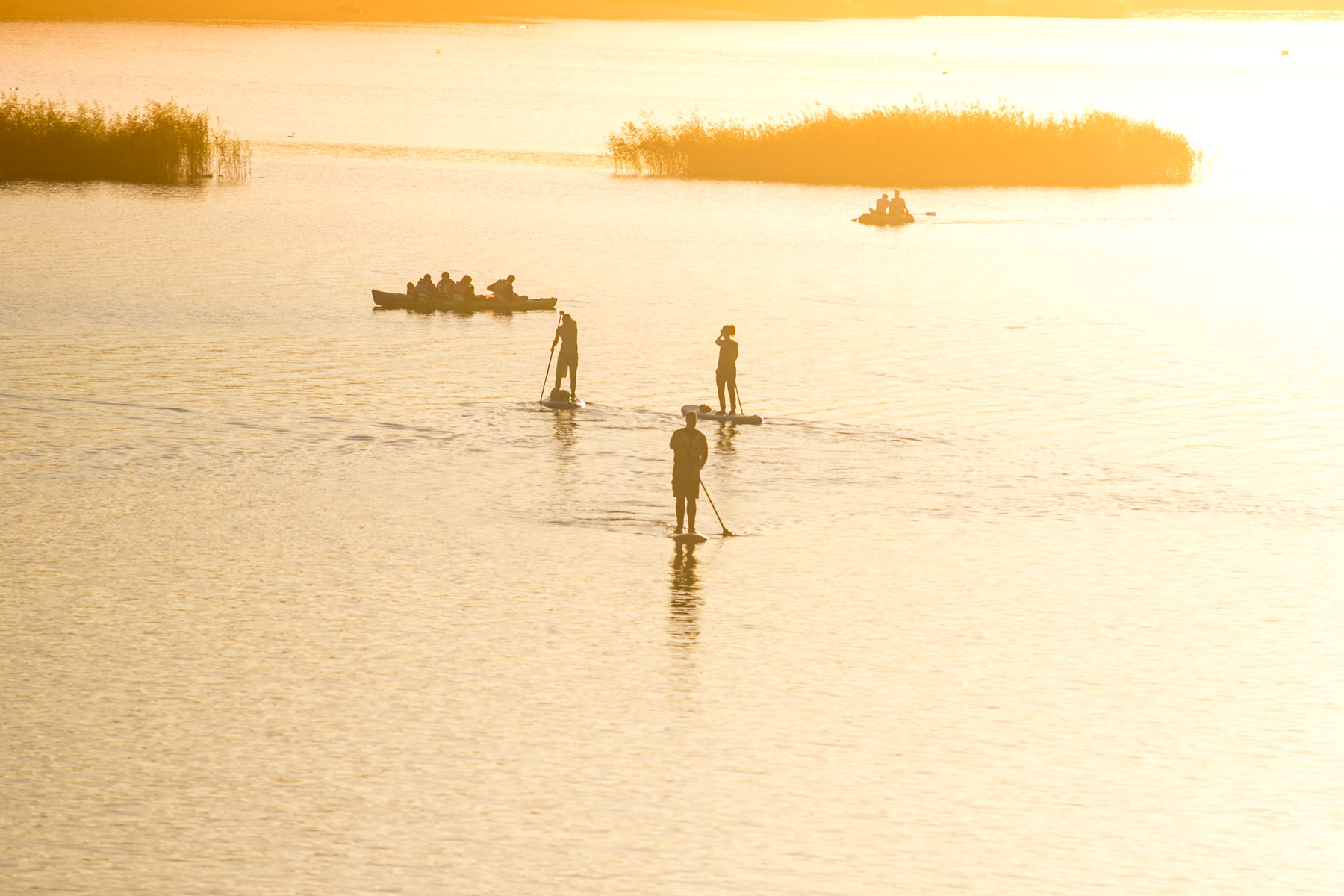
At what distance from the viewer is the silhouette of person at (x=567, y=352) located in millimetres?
40000

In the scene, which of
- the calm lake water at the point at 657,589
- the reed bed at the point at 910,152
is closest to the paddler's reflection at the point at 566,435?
the calm lake water at the point at 657,589

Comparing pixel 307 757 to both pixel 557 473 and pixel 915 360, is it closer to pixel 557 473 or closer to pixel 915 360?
pixel 557 473

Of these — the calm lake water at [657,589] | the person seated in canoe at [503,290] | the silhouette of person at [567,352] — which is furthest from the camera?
the person seated in canoe at [503,290]

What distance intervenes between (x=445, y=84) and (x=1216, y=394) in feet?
442

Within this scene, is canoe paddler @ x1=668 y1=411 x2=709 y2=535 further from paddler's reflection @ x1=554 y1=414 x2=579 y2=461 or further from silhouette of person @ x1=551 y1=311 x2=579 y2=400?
silhouette of person @ x1=551 y1=311 x2=579 y2=400

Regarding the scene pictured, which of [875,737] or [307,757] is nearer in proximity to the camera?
[307,757]

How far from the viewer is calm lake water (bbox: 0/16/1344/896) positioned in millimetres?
19156

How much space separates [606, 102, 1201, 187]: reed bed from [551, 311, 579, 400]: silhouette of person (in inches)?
2301

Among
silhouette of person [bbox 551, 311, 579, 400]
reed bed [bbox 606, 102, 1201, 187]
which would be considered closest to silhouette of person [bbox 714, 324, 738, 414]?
silhouette of person [bbox 551, 311, 579, 400]

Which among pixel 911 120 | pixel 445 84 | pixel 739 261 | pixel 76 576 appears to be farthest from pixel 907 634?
pixel 445 84

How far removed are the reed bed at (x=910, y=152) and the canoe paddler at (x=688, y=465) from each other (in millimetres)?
69747

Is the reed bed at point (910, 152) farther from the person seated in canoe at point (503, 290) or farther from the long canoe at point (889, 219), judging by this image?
the person seated in canoe at point (503, 290)

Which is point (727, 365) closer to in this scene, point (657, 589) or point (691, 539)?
point (691, 539)

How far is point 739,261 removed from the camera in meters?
70.2
